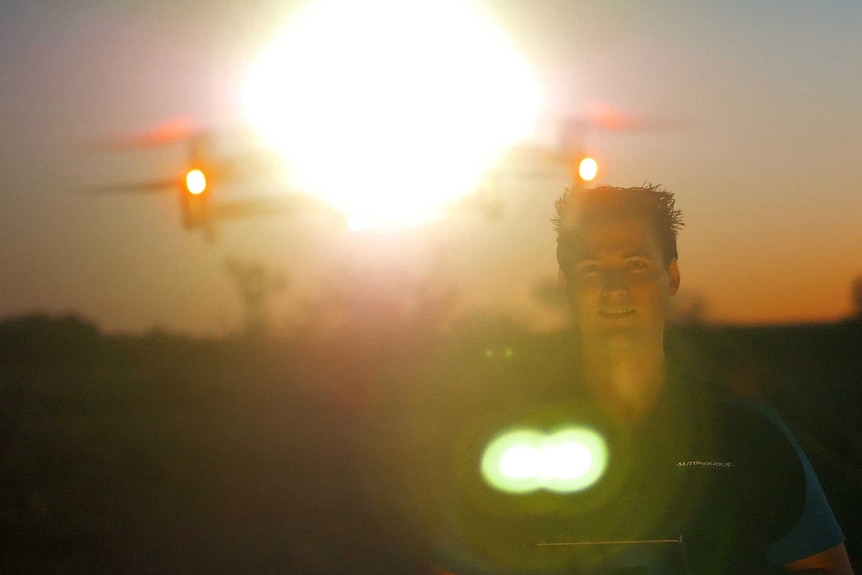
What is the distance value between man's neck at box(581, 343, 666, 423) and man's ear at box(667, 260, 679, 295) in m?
0.27

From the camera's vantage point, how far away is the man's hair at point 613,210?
3.07m

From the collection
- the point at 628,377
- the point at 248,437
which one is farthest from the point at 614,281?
the point at 248,437

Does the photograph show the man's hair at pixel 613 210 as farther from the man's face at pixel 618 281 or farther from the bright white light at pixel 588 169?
the bright white light at pixel 588 169

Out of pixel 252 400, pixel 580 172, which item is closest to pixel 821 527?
pixel 580 172

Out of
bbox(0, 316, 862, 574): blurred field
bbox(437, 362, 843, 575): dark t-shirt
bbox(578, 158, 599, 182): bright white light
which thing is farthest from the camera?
bbox(0, 316, 862, 574): blurred field

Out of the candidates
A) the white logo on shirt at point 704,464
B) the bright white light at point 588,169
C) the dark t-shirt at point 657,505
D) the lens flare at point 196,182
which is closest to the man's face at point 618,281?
the dark t-shirt at point 657,505

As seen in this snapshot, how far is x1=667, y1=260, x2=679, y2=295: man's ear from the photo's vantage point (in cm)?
319

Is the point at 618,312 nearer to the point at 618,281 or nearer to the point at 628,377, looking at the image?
the point at 618,281

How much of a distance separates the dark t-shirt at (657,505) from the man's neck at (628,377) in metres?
0.06

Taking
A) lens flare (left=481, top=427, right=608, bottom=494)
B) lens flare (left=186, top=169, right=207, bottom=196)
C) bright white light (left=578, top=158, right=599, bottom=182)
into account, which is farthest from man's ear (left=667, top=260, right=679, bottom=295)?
lens flare (left=186, top=169, right=207, bottom=196)

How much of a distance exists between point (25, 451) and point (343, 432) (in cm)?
378

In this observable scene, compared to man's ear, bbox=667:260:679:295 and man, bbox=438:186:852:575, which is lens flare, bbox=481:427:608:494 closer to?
man, bbox=438:186:852:575

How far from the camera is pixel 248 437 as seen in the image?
39.4 feet

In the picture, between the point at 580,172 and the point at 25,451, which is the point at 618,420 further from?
the point at 25,451
